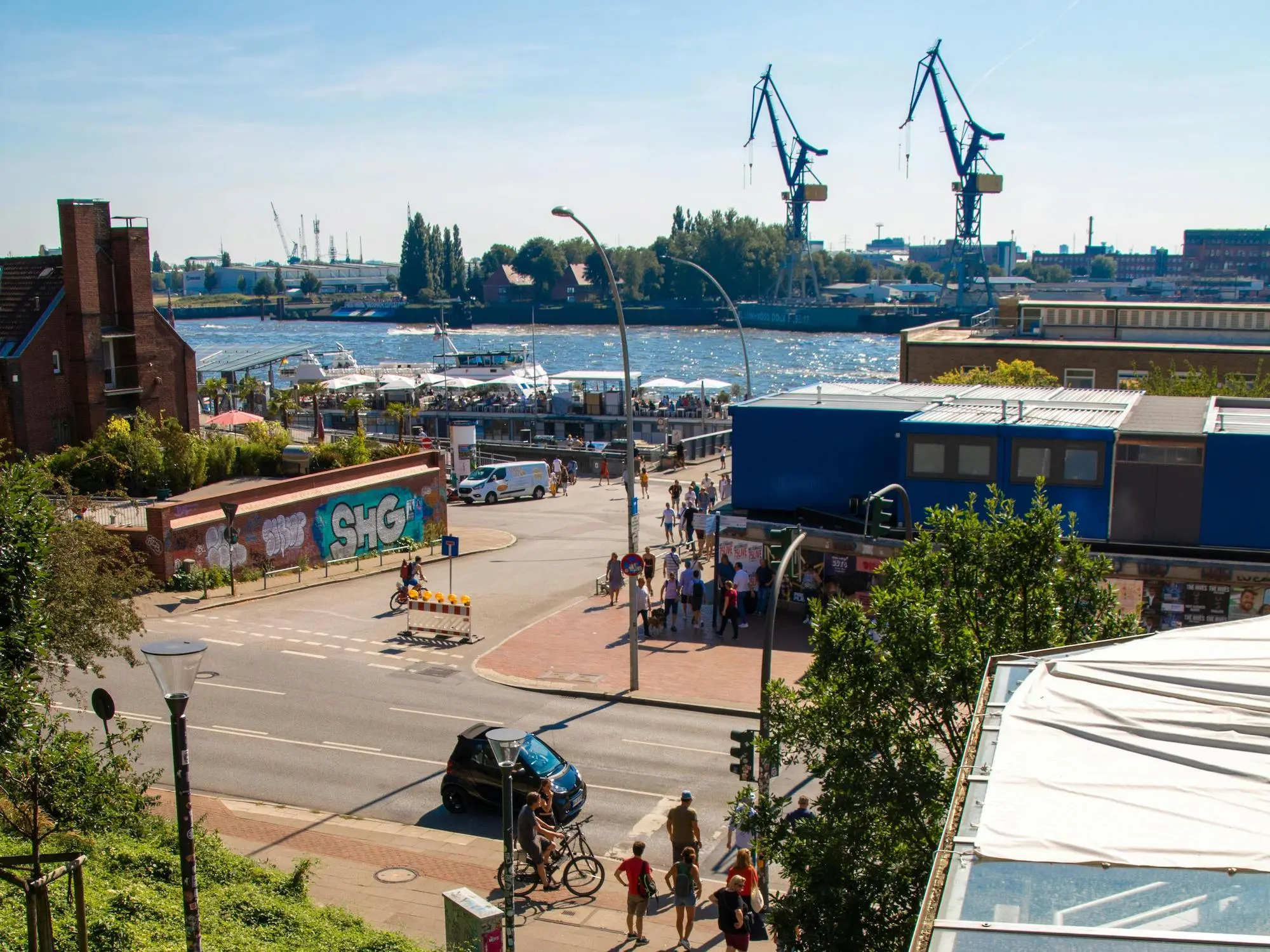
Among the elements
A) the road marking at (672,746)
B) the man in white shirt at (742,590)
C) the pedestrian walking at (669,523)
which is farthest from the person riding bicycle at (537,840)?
the pedestrian walking at (669,523)

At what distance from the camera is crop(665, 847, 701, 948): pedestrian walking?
13.0 meters

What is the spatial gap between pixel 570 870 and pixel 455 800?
2.69 metres

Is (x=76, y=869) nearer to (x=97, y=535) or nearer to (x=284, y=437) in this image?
(x=97, y=535)

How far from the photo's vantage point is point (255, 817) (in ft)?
55.3

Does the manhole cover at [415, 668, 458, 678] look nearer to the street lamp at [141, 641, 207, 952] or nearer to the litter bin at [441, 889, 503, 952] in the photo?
the litter bin at [441, 889, 503, 952]

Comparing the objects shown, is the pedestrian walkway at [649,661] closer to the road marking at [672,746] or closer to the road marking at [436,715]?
the road marking at [672,746]

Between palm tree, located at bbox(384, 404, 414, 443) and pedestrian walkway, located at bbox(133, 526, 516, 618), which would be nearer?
pedestrian walkway, located at bbox(133, 526, 516, 618)

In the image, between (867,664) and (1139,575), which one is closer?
(867,664)

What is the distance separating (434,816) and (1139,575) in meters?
14.7

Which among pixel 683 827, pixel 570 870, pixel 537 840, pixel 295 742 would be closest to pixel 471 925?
pixel 537 840

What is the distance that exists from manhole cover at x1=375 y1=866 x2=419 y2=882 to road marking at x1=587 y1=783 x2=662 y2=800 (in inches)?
142

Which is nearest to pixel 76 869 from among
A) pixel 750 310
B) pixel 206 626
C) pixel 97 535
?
pixel 97 535

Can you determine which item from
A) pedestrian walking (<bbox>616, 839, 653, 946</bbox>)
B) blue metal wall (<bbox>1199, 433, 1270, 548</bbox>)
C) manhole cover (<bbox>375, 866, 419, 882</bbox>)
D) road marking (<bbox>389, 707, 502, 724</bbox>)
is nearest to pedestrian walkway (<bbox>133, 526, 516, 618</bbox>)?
road marking (<bbox>389, 707, 502, 724</bbox>)

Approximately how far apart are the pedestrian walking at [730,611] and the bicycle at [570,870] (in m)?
11.5
